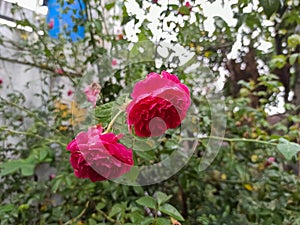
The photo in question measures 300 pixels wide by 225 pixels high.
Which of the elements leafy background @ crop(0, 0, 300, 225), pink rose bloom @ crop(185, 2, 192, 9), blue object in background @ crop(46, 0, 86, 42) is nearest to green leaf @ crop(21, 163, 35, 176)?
leafy background @ crop(0, 0, 300, 225)

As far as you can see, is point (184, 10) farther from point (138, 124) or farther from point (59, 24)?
point (59, 24)

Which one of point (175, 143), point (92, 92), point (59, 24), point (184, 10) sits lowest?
point (175, 143)

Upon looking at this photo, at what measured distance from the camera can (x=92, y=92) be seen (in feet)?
2.04

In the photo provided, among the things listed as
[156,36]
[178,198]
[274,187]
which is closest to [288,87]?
[274,187]

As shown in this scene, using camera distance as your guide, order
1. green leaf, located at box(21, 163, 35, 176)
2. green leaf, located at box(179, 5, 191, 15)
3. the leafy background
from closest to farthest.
A: the leafy background
green leaf, located at box(179, 5, 191, 15)
green leaf, located at box(21, 163, 35, 176)

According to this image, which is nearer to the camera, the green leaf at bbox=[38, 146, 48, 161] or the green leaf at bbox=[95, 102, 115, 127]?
the green leaf at bbox=[95, 102, 115, 127]

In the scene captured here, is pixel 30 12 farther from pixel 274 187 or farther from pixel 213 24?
pixel 274 187

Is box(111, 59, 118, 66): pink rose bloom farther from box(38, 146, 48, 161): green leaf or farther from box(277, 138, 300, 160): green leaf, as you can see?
box(38, 146, 48, 161): green leaf

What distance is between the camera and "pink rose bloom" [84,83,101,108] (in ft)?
1.95

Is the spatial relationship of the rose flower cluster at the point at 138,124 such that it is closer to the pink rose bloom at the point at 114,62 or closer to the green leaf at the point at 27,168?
the pink rose bloom at the point at 114,62

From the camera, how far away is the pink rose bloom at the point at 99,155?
1.47 ft

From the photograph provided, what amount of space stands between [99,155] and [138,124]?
0.08 meters

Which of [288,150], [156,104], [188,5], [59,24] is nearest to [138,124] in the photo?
[156,104]

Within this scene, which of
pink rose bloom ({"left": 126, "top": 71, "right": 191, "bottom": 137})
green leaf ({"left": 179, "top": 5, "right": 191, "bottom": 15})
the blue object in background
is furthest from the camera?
the blue object in background
